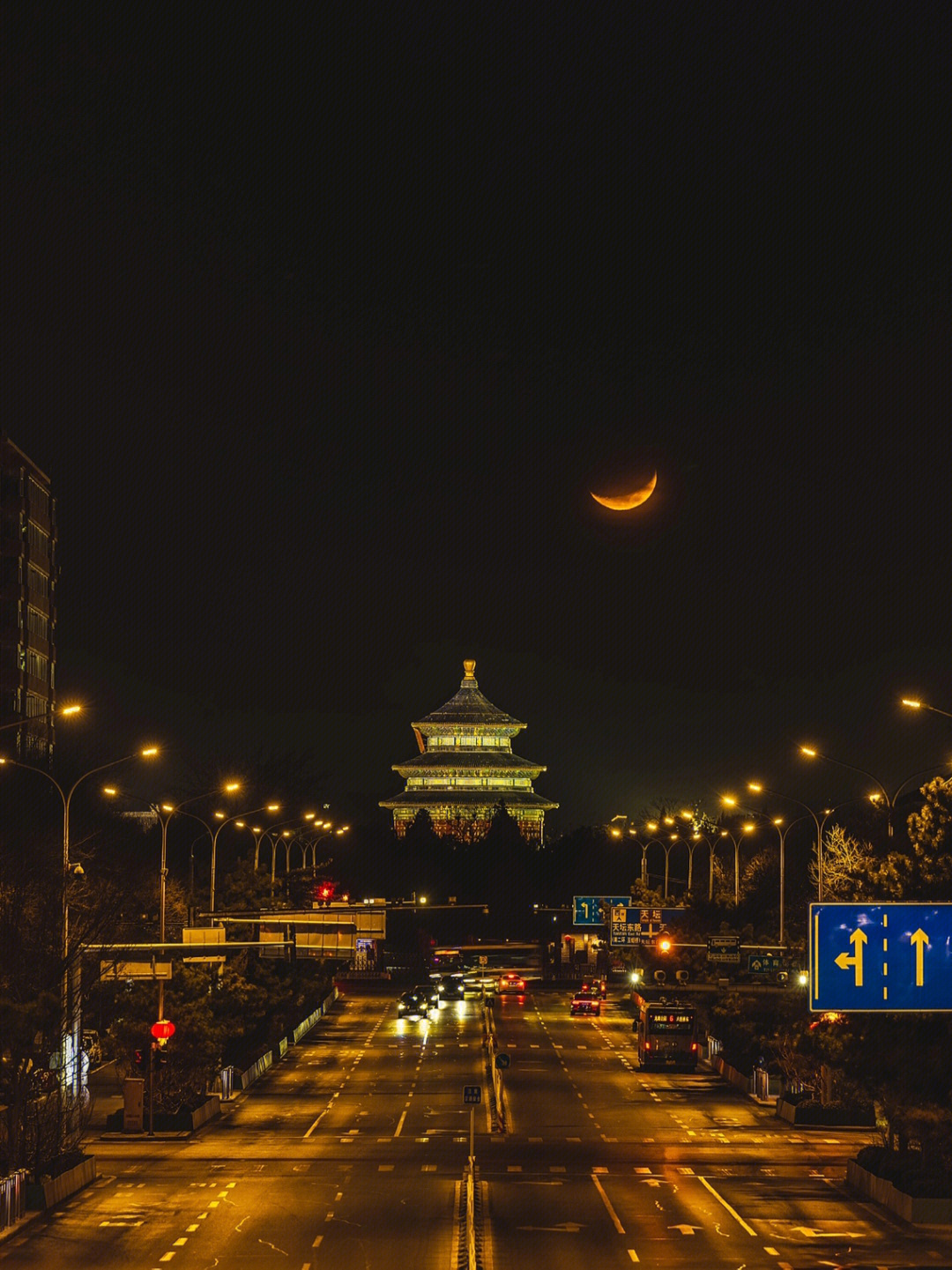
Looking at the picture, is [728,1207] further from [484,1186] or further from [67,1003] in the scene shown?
[67,1003]

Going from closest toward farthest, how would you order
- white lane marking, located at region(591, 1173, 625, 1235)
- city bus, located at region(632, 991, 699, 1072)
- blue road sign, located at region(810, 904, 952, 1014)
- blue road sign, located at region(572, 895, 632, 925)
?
1. blue road sign, located at region(810, 904, 952, 1014)
2. white lane marking, located at region(591, 1173, 625, 1235)
3. city bus, located at region(632, 991, 699, 1072)
4. blue road sign, located at region(572, 895, 632, 925)


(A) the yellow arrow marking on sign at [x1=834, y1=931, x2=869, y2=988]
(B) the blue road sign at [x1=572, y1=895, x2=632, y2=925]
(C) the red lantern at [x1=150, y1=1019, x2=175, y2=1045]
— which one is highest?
(A) the yellow arrow marking on sign at [x1=834, y1=931, x2=869, y2=988]

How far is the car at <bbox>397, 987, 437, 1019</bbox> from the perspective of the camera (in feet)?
347

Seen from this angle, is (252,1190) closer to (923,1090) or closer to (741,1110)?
(923,1090)

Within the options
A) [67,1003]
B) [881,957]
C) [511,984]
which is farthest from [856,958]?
[511,984]

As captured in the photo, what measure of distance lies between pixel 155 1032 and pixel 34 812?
4089 centimetres

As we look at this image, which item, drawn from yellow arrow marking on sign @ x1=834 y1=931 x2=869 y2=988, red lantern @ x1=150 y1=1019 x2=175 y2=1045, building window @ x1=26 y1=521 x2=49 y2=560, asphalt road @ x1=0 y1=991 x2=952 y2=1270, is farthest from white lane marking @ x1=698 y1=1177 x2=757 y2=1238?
building window @ x1=26 y1=521 x2=49 y2=560

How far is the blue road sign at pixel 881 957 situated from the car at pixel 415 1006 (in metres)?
73.4

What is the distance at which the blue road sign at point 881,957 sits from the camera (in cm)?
3309

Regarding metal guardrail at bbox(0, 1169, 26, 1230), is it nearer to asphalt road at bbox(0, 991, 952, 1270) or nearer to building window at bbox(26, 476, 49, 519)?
asphalt road at bbox(0, 991, 952, 1270)

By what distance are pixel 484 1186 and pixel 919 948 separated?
52.2 ft

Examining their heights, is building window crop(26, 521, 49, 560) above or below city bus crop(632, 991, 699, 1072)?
above

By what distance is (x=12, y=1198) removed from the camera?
1612 inches

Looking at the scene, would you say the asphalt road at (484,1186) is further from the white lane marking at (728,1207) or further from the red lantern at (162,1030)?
the red lantern at (162,1030)
